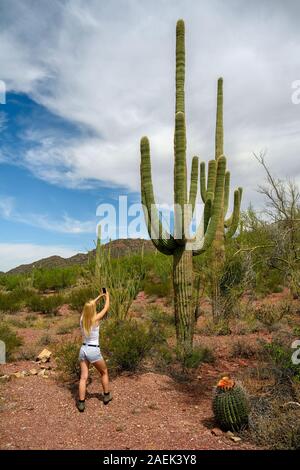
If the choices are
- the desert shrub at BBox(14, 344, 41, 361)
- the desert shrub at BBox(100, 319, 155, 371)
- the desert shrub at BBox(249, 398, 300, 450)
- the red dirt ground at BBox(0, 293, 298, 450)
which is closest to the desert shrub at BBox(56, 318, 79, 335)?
the desert shrub at BBox(14, 344, 41, 361)

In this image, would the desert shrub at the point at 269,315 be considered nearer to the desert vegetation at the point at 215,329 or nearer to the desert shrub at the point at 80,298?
the desert vegetation at the point at 215,329

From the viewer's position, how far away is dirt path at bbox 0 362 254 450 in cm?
483

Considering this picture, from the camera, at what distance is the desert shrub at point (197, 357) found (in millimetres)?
7762

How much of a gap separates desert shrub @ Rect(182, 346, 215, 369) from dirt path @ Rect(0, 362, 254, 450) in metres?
0.57

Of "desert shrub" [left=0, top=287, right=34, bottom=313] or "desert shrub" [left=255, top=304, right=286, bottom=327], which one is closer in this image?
"desert shrub" [left=255, top=304, right=286, bottom=327]

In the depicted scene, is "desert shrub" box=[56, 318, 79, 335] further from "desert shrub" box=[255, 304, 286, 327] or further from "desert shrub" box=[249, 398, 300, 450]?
"desert shrub" box=[249, 398, 300, 450]

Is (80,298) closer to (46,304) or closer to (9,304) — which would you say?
(46,304)

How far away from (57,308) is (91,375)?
30.8ft

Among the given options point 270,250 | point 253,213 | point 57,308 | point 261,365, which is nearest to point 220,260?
point 253,213

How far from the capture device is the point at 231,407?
16.6 feet

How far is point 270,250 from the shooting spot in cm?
973

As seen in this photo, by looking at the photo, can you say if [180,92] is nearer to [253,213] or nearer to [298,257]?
[298,257]

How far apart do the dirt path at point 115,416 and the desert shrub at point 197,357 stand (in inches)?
22.5
